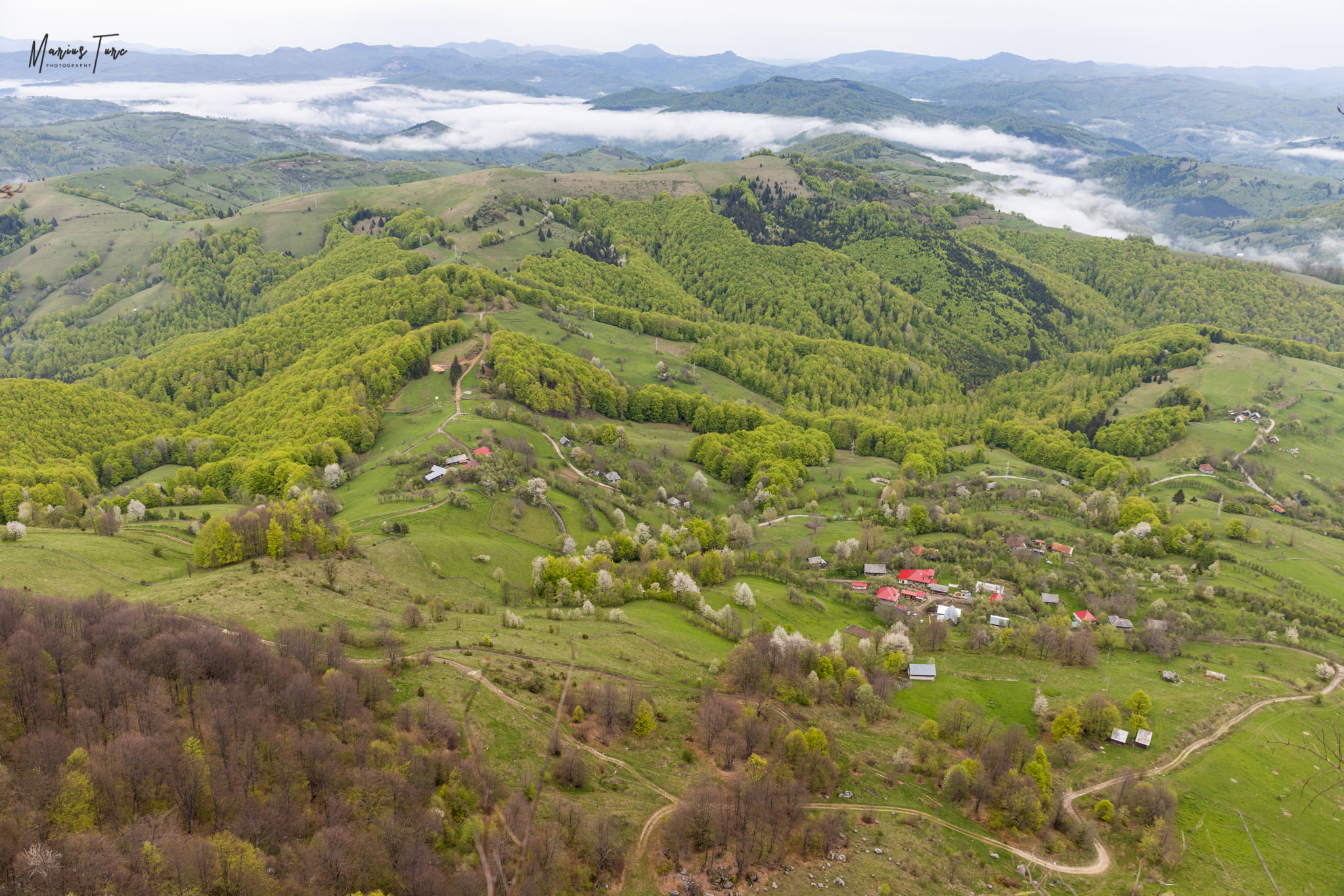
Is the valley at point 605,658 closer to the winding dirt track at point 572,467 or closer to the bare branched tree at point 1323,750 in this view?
the winding dirt track at point 572,467

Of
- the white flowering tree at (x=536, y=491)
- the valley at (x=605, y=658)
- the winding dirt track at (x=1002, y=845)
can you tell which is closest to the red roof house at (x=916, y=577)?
the valley at (x=605, y=658)

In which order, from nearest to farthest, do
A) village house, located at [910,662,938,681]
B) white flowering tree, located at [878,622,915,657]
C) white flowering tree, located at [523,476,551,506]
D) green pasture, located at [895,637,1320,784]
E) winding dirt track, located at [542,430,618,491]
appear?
green pasture, located at [895,637,1320,784] → village house, located at [910,662,938,681] → white flowering tree, located at [878,622,915,657] → white flowering tree, located at [523,476,551,506] → winding dirt track, located at [542,430,618,491]

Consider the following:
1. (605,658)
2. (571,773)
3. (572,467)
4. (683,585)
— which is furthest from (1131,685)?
(572,467)

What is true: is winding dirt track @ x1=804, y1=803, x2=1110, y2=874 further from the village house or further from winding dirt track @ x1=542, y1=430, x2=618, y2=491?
winding dirt track @ x1=542, y1=430, x2=618, y2=491

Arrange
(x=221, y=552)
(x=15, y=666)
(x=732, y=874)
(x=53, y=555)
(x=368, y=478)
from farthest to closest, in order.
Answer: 1. (x=368, y=478)
2. (x=221, y=552)
3. (x=53, y=555)
4. (x=732, y=874)
5. (x=15, y=666)

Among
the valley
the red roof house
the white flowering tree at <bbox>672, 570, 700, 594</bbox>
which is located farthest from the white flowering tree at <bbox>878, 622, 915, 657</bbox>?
the white flowering tree at <bbox>672, 570, 700, 594</bbox>

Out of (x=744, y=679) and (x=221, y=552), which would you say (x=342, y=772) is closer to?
(x=744, y=679)

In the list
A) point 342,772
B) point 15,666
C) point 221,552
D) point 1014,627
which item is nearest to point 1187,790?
point 1014,627

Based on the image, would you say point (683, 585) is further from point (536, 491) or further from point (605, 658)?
point (536, 491)
